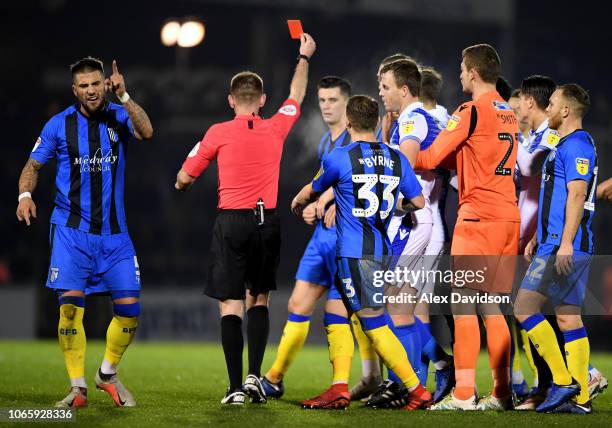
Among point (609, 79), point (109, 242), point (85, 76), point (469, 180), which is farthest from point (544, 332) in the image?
point (609, 79)

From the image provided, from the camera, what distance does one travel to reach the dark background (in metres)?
17.2

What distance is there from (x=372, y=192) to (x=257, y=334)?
1359 millimetres

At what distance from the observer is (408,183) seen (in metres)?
6.38

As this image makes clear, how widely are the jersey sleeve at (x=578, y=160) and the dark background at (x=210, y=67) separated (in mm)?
9845

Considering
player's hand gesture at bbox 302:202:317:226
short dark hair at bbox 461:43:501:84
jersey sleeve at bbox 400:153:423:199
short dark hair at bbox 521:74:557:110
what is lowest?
player's hand gesture at bbox 302:202:317:226

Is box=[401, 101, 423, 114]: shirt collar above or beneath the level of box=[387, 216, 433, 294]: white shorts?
above

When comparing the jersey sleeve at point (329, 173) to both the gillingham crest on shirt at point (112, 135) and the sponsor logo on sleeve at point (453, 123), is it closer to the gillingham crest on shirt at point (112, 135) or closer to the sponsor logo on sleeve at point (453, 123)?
the sponsor logo on sleeve at point (453, 123)

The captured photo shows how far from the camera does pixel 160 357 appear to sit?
11977mm

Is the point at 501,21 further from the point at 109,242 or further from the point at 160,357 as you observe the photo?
the point at 109,242

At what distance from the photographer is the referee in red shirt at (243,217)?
6.64m

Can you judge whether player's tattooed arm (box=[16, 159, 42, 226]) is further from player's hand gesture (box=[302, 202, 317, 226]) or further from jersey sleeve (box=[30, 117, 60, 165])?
player's hand gesture (box=[302, 202, 317, 226])

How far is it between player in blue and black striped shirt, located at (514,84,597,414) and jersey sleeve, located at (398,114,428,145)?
0.84 m

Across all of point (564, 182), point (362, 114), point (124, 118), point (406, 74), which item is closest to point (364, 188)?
point (362, 114)

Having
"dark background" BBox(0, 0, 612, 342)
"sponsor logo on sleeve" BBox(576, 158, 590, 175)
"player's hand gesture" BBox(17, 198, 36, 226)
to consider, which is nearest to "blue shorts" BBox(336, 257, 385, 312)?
"sponsor logo on sleeve" BBox(576, 158, 590, 175)
